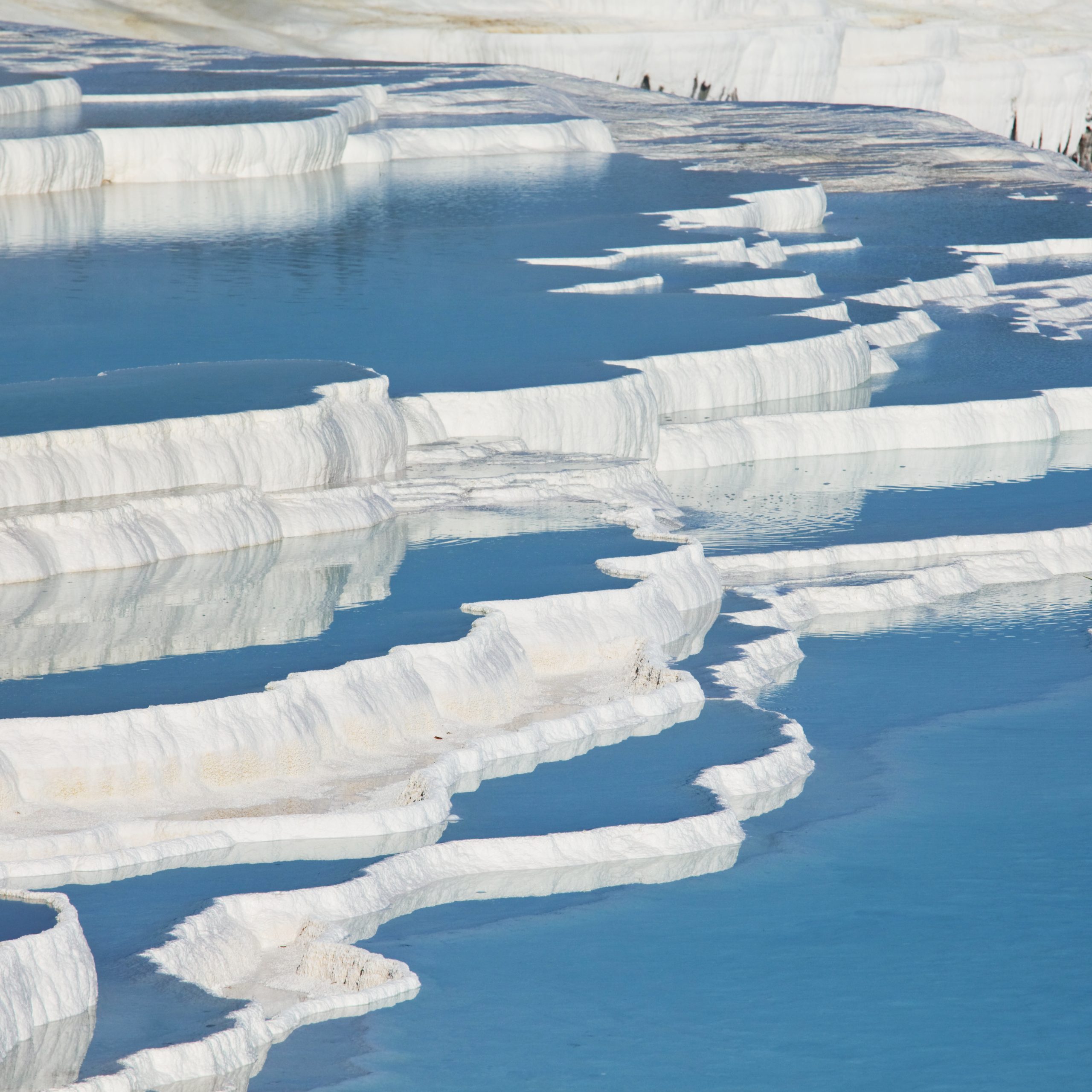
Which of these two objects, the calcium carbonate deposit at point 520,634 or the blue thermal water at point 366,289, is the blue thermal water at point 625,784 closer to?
the calcium carbonate deposit at point 520,634

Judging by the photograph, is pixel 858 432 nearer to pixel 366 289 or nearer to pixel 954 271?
pixel 366 289

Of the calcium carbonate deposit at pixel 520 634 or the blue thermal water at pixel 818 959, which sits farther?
the calcium carbonate deposit at pixel 520 634

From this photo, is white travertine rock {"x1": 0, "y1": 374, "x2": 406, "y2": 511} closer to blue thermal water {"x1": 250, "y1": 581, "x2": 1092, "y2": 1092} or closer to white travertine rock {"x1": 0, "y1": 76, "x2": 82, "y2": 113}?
blue thermal water {"x1": 250, "y1": 581, "x2": 1092, "y2": 1092}

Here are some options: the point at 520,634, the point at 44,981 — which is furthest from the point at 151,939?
the point at 520,634

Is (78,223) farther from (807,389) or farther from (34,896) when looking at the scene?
(34,896)

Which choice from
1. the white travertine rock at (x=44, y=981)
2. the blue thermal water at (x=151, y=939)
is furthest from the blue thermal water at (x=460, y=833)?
the white travertine rock at (x=44, y=981)
